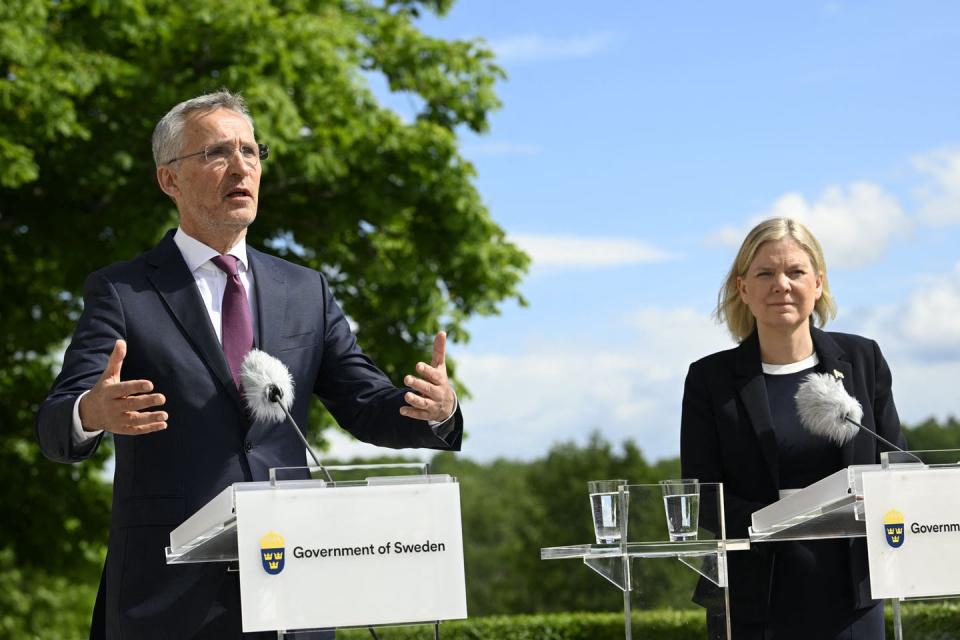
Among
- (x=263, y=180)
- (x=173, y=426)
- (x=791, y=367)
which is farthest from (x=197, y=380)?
(x=263, y=180)

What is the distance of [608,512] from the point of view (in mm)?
3887

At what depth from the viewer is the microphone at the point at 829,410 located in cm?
452

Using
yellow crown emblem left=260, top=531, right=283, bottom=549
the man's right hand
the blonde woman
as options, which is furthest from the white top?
the man's right hand

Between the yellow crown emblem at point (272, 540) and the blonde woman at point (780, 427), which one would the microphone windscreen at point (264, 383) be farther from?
the blonde woman at point (780, 427)

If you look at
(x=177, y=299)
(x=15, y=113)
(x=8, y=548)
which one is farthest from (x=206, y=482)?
(x=8, y=548)

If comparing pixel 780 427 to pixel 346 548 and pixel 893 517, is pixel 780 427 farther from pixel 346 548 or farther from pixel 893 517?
pixel 346 548

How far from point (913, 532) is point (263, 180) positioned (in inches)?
500

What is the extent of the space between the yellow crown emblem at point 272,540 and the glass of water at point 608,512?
1.09m

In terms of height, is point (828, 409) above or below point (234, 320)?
below

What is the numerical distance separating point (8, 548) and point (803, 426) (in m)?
14.0

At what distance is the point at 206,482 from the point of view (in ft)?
12.6

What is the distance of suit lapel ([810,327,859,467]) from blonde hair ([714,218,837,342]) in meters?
0.24

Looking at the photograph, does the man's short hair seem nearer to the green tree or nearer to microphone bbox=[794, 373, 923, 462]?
microphone bbox=[794, 373, 923, 462]

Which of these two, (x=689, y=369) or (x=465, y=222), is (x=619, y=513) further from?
(x=465, y=222)
